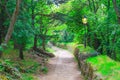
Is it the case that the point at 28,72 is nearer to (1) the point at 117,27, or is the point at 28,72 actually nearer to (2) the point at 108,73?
(1) the point at 117,27

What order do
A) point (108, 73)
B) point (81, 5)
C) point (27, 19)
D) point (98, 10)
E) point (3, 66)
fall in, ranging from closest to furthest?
point (108, 73) < point (3, 66) < point (27, 19) < point (98, 10) < point (81, 5)

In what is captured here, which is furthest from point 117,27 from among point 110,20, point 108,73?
point 108,73

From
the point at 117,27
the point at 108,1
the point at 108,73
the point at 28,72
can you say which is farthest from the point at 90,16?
the point at 108,73

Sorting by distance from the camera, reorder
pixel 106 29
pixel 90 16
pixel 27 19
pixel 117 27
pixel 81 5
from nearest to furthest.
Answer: pixel 117 27 < pixel 27 19 < pixel 106 29 < pixel 90 16 < pixel 81 5

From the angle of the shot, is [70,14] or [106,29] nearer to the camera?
[106,29]

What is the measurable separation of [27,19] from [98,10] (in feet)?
26.6

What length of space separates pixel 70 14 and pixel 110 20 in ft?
25.7

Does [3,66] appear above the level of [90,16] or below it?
below

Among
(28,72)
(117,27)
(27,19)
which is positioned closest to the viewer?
(117,27)

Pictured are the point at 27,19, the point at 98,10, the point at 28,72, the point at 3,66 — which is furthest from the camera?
the point at 98,10

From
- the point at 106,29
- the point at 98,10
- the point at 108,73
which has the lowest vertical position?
the point at 108,73

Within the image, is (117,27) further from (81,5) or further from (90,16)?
(81,5)

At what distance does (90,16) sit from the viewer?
70.1ft

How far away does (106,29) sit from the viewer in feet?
64.6
